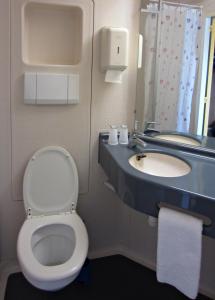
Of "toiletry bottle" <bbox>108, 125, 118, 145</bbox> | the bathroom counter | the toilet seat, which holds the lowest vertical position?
the toilet seat

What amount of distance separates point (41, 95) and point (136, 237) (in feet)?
4.13

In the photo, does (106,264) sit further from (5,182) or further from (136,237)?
(5,182)

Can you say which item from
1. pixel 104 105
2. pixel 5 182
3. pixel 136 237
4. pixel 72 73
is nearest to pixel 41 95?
pixel 72 73

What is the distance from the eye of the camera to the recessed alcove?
Result: 6.19 ft

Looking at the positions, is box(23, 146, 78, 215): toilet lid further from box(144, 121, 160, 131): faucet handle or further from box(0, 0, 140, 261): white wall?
box(144, 121, 160, 131): faucet handle

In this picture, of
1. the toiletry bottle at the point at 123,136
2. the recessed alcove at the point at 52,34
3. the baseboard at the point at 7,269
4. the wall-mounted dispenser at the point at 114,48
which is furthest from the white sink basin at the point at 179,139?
the baseboard at the point at 7,269

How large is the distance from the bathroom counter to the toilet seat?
14.9 inches

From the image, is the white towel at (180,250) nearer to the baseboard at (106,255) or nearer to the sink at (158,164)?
the sink at (158,164)

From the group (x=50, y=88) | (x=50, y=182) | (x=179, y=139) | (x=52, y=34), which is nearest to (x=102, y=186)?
(x=50, y=182)

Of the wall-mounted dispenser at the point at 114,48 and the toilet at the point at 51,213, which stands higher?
the wall-mounted dispenser at the point at 114,48

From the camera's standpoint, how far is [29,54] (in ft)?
6.36

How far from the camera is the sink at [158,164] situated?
64.2 inches

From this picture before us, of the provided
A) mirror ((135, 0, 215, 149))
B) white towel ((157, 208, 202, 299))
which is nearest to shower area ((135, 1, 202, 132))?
mirror ((135, 0, 215, 149))

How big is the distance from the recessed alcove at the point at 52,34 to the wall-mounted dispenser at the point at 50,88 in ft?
0.40
